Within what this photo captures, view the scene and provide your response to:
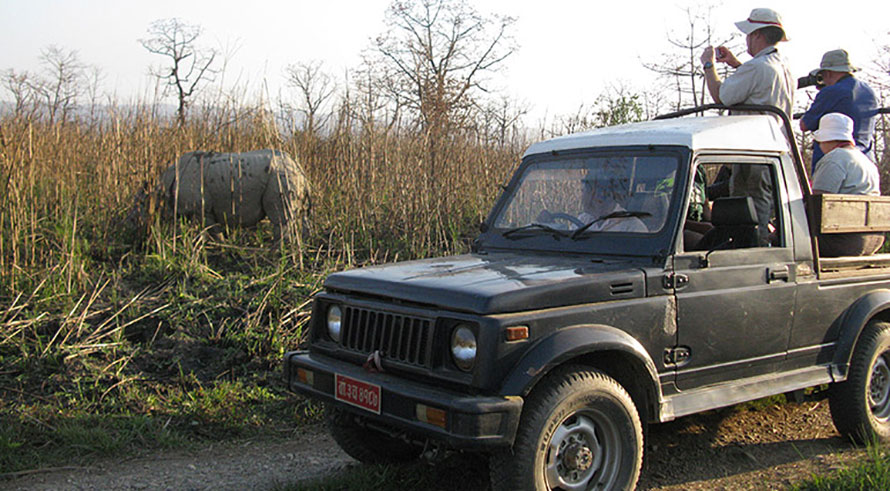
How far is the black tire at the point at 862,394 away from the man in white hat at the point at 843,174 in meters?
0.51

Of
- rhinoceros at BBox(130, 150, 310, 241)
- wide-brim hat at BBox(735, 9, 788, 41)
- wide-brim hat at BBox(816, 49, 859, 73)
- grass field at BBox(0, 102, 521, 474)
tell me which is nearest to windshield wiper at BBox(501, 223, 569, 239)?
grass field at BBox(0, 102, 521, 474)

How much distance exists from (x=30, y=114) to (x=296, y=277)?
9.38 ft

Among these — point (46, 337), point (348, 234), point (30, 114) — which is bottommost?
point (46, 337)

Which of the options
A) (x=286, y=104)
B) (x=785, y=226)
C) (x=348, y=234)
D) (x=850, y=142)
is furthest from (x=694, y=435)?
(x=286, y=104)

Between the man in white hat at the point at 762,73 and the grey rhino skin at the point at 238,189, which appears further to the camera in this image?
the grey rhino skin at the point at 238,189

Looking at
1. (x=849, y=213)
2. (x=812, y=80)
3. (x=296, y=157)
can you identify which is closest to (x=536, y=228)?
(x=849, y=213)

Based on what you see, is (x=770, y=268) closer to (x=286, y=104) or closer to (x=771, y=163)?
(x=771, y=163)

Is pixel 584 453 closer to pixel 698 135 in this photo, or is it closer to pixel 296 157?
pixel 698 135

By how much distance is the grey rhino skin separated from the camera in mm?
8625

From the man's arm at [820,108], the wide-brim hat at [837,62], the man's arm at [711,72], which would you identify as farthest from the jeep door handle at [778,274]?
the wide-brim hat at [837,62]

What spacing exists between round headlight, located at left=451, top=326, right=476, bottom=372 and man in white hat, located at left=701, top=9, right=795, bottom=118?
2.79 meters

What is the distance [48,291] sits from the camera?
6.76 metres

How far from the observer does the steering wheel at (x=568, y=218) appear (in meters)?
4.52

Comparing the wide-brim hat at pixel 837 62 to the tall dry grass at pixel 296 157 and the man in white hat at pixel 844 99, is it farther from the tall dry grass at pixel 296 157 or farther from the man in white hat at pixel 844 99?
the tall dry grass at pixel 296 157
